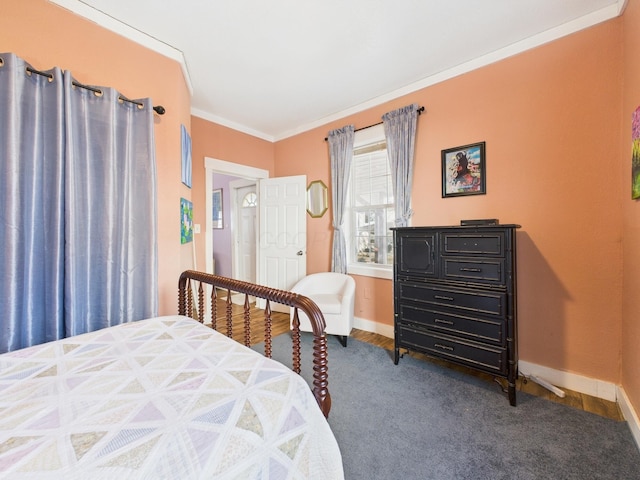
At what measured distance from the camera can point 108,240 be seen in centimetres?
182

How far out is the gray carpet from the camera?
136 centimetres

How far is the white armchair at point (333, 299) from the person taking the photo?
2.77m

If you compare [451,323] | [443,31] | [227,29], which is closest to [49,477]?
[451,323]

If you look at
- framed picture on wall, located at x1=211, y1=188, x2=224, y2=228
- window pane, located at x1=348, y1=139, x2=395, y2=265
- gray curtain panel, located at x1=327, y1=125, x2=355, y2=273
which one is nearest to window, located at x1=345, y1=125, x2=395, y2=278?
window pane, located at x1=348, y1=139, x2=395, y2=265

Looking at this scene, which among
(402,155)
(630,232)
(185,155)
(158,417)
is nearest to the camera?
(158,417)

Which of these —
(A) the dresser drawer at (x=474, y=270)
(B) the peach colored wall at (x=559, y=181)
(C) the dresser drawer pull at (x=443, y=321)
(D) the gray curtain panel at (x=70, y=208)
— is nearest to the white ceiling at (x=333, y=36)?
(B) the peach colored wall at (x=559, y=181)

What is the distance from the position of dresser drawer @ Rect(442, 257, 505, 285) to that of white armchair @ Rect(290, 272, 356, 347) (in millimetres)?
1057

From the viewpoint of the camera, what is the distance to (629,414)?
1633 mm

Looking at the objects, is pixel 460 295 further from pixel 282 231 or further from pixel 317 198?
pixel 282 231

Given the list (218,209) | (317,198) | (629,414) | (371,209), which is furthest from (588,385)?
(218,209)

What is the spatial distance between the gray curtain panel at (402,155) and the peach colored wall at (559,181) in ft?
1.21

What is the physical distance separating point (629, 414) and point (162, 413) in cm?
254

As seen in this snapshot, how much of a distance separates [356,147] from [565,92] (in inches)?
75.8

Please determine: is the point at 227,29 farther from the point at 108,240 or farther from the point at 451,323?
the point at 451,323
